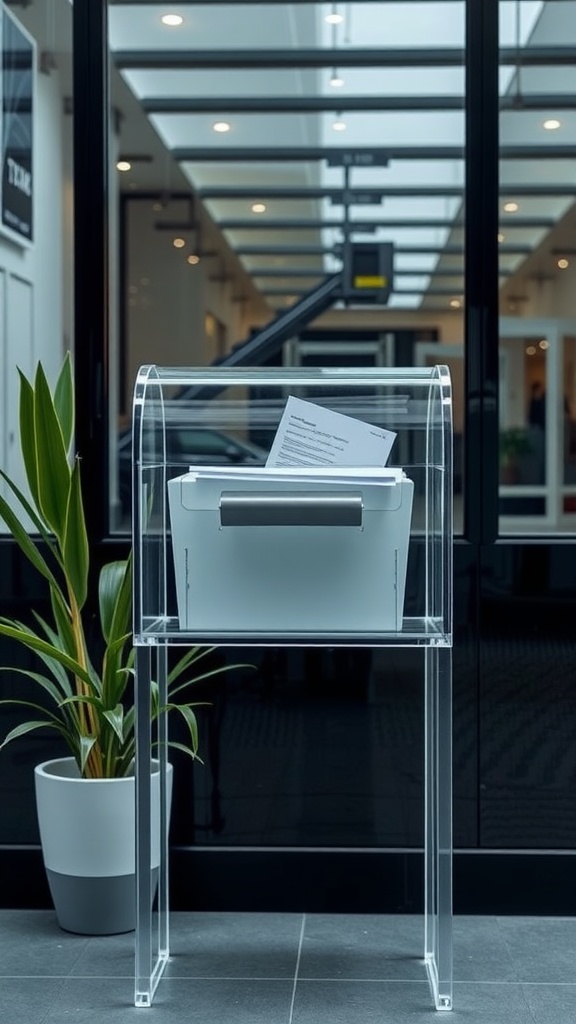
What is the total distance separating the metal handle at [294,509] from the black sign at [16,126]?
1.37 meters

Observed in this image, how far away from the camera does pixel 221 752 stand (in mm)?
2951

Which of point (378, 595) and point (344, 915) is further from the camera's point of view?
point (344, 915)

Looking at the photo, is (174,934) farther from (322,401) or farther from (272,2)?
(272,2)

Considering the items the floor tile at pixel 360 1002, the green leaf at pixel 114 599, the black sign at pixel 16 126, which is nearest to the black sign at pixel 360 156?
the black sign at pixel 16 126

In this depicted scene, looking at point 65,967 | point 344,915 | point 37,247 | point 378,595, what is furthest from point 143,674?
point 37,247

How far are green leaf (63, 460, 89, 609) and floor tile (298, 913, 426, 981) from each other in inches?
34.7

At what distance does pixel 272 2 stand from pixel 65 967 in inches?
265

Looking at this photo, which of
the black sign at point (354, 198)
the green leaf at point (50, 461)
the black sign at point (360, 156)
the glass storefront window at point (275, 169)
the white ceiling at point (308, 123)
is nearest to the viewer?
the green leaf at point (50, 461)

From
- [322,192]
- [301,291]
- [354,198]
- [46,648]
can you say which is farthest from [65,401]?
[301,291]

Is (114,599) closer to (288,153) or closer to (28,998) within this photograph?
(28,998)

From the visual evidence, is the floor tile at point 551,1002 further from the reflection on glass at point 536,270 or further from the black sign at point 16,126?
the black sign at point 16,126

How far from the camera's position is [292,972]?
2.48 meters

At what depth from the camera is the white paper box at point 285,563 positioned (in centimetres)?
227

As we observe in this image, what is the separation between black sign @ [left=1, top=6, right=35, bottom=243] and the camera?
316cm
